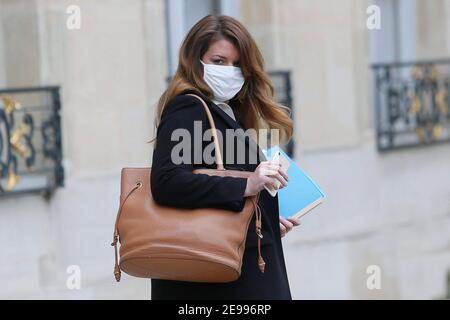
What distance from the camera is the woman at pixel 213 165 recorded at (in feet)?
10.3

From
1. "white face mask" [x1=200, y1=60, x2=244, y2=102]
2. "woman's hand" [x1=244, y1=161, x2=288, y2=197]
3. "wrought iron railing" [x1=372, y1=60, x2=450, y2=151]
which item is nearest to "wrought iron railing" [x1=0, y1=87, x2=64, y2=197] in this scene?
"white face mask" [x1=200, y1=60, x2=244, y2=102]

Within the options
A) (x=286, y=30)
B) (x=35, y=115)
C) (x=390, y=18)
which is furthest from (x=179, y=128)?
(x=390, y=18)

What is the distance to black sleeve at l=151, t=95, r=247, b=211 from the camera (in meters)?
3.12

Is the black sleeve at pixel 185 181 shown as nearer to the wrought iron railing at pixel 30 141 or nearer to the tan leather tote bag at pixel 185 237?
the tan leather tote bag at pixel 185 237

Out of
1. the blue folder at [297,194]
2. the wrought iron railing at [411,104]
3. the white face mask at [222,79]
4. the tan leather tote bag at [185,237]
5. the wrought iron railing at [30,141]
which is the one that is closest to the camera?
the tan leather tote bag at [185,237]

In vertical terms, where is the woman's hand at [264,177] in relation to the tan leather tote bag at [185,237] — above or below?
above

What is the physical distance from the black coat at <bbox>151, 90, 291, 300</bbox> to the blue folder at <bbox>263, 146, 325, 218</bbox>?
0.20 meters

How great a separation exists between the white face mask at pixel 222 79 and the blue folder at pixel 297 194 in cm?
29

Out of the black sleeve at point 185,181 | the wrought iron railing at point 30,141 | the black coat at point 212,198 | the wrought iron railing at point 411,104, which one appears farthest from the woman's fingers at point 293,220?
the wrought iron railing at point 411,104

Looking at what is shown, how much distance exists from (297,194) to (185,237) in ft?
2.11

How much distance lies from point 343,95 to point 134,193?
4.97m

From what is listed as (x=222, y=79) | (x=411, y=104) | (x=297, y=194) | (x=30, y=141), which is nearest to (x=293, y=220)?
(x=297, y=194)

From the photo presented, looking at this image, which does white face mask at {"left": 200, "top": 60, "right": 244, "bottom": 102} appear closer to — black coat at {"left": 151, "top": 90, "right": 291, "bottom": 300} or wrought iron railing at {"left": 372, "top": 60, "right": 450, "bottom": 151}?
black coat at {"left": 151, "top": 90, "right": 291, "bottom": 300}

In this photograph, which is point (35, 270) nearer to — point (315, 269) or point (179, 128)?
point (315, 269)
